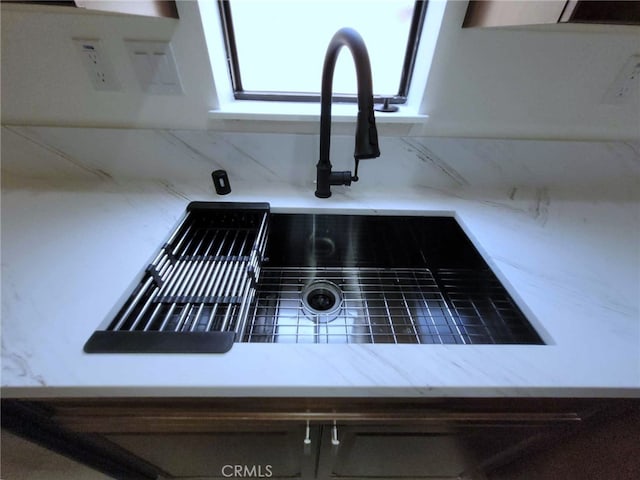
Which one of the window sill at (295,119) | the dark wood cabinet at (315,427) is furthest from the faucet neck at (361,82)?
the dark wood cabinet at (315,427)

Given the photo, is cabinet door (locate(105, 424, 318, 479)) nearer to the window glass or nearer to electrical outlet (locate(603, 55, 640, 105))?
the window glass

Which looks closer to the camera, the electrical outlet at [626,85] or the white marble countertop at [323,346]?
the white marble countertop at [323,346]

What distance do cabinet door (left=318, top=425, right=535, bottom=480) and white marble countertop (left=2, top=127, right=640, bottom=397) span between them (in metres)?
0.17

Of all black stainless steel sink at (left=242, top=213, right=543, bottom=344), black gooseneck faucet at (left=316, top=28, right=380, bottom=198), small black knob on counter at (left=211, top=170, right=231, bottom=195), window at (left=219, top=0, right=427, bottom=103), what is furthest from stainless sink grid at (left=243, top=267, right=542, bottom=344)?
window at (left=219, top=0, right=427, bottom=103)

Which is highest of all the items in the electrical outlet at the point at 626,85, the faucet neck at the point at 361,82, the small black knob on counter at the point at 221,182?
the electrical outlet at the point at 626,85

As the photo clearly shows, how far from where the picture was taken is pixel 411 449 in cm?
65

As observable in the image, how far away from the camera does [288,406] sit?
19.6 inches

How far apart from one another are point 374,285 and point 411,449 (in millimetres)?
430

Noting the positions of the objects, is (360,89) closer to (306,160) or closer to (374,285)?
(306,160)

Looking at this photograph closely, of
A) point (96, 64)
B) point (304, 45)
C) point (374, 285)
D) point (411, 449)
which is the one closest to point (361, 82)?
point (304, 45)

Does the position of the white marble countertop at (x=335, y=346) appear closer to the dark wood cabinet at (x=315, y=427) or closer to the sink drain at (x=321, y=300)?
the dark wood cabinet at (x=315, y=427)

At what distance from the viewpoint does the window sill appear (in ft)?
2.76

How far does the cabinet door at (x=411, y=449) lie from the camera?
57 cm

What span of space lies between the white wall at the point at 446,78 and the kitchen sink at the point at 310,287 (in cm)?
32
